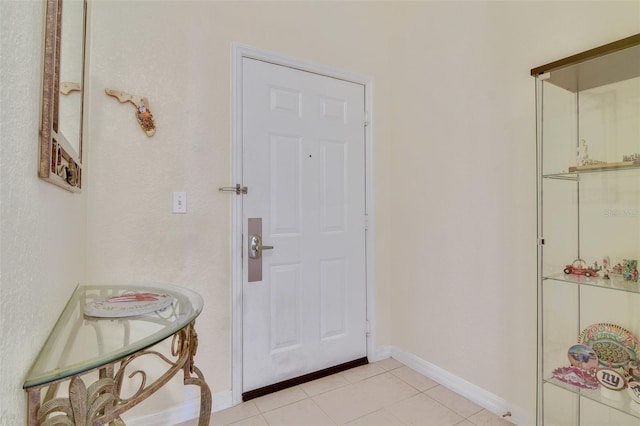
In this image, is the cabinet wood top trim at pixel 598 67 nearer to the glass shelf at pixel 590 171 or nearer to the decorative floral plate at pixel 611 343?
the glass shelf at pixel 590 171

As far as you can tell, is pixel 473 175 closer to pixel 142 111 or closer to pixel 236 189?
pixel 236 189

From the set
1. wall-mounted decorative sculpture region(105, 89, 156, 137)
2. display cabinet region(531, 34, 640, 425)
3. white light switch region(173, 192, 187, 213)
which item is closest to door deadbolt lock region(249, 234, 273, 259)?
white light switch region(173, 192, 187, 213)

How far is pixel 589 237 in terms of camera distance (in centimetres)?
142

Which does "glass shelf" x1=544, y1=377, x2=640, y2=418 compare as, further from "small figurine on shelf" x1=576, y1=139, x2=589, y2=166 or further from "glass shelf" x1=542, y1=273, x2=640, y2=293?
"small figurine on shelf" x1=576, y1=139, x2=589, y2=166

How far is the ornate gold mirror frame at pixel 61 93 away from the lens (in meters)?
0.65

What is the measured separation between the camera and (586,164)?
138cm

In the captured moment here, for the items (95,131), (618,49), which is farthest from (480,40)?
(95,131)

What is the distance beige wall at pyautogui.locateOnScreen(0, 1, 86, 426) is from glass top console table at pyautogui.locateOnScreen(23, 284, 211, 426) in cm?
3

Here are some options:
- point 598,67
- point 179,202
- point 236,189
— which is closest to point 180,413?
point 179,202

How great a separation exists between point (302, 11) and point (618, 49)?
5.84 feet

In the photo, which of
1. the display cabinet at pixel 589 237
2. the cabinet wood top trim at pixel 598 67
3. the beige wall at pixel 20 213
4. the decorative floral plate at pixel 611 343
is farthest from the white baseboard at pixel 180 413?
the cabinet wood top trim at pixel 598 67

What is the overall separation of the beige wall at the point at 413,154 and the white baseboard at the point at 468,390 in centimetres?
4

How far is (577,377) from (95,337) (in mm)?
1792

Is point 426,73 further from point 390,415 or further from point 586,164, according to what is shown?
point 390,415
